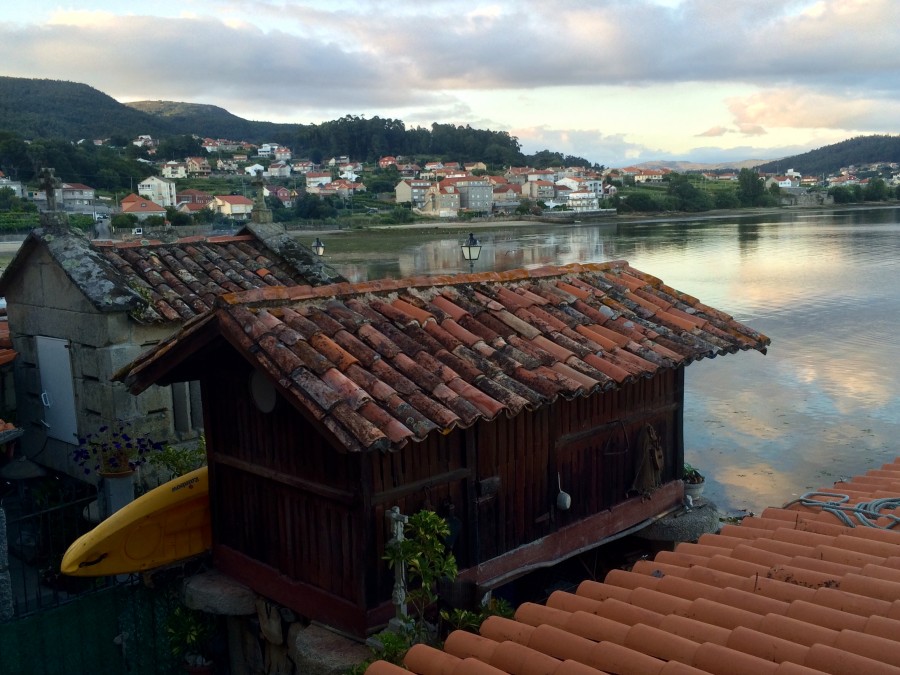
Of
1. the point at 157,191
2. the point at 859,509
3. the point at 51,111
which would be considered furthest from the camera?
the point at 51,111

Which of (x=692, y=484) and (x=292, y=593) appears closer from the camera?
(x=292, y=593)

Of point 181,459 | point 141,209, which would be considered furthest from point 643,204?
point 181,459

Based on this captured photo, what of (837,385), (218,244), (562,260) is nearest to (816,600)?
(218,244)

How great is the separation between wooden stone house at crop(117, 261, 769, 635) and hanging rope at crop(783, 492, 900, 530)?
1438 mm

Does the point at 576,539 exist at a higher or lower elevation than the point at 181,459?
lower

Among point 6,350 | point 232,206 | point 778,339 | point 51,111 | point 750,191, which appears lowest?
point 778,339

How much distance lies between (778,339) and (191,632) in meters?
22.7

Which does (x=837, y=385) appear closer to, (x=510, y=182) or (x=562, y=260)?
(x=562, y=260)

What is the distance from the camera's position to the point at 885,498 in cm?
549

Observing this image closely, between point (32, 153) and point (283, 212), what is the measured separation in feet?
94.3

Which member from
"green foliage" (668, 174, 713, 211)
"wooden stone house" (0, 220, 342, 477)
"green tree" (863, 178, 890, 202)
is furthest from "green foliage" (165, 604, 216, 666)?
"green tree" (863, 178, 890, 202)

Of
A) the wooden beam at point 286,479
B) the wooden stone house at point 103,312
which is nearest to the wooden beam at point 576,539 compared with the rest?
the wooden beam at point 286,479

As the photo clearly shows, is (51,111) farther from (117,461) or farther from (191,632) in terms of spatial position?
(191,632)

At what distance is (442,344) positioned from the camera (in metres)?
5.82
